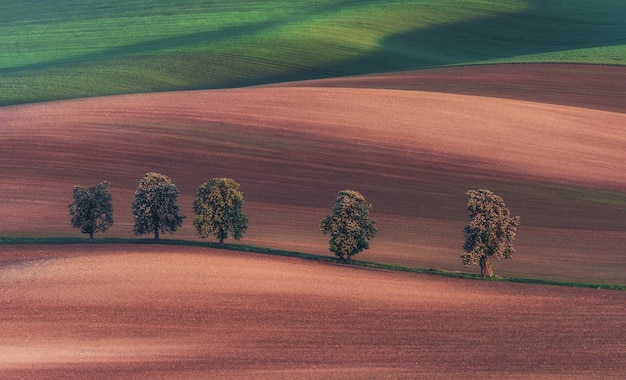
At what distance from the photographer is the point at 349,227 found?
4456 centimetres

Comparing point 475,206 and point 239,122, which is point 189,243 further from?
point 239,122

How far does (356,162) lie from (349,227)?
14.7 metres

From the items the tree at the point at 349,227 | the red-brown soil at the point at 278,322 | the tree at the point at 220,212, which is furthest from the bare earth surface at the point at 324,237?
the tree at the point at 220,212

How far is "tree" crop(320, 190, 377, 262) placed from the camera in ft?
145

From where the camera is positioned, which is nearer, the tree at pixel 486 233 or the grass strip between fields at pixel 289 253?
the grass strip between fields at pixel 289 253

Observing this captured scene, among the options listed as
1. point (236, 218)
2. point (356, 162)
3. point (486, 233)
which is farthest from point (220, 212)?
point (356, 162)

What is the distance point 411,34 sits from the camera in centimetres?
10406

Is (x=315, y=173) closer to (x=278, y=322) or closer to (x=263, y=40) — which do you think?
(x=278, y=322)

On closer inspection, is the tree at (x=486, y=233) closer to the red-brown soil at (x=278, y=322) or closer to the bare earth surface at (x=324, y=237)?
the bare earth surface at (x=324, y=237)

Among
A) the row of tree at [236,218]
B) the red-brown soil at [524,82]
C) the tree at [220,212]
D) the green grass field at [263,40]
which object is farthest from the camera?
the green grass field at [263,40]

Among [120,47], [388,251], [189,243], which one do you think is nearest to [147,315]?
[189,243]

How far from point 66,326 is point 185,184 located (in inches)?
947

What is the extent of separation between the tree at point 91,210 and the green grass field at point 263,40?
30.6 meters

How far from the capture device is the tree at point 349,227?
145 feet
